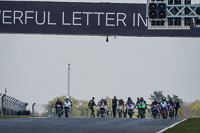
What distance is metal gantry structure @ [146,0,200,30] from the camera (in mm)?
25359

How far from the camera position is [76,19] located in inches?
1287

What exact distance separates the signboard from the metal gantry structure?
547cm

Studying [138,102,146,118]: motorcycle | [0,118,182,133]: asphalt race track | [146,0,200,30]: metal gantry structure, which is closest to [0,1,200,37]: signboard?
[0,118,182,133]: asphalt race track

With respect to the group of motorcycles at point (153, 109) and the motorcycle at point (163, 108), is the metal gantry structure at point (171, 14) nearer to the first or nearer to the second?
the motorcycle at point (163, 108)

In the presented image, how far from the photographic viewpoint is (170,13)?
25.8 metres

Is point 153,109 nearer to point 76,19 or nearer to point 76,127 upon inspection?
point 76,19

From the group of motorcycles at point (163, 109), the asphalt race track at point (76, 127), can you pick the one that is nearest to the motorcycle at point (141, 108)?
the group of motorcycles at point (163, 109)

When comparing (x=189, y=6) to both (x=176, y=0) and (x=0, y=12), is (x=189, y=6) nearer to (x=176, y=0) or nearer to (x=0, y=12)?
(x=176, y=0)

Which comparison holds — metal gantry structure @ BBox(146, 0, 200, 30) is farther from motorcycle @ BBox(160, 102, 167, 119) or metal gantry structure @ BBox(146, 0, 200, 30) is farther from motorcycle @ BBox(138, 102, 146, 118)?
motorcycle @ BBox(138, 102, 146, 118)

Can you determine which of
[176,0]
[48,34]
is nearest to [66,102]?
[48,34]

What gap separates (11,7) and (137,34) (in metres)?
6.04

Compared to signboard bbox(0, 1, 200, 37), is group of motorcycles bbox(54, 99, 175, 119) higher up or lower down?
lower down

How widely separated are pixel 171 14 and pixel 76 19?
308 inches

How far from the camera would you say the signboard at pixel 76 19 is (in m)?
32.3
